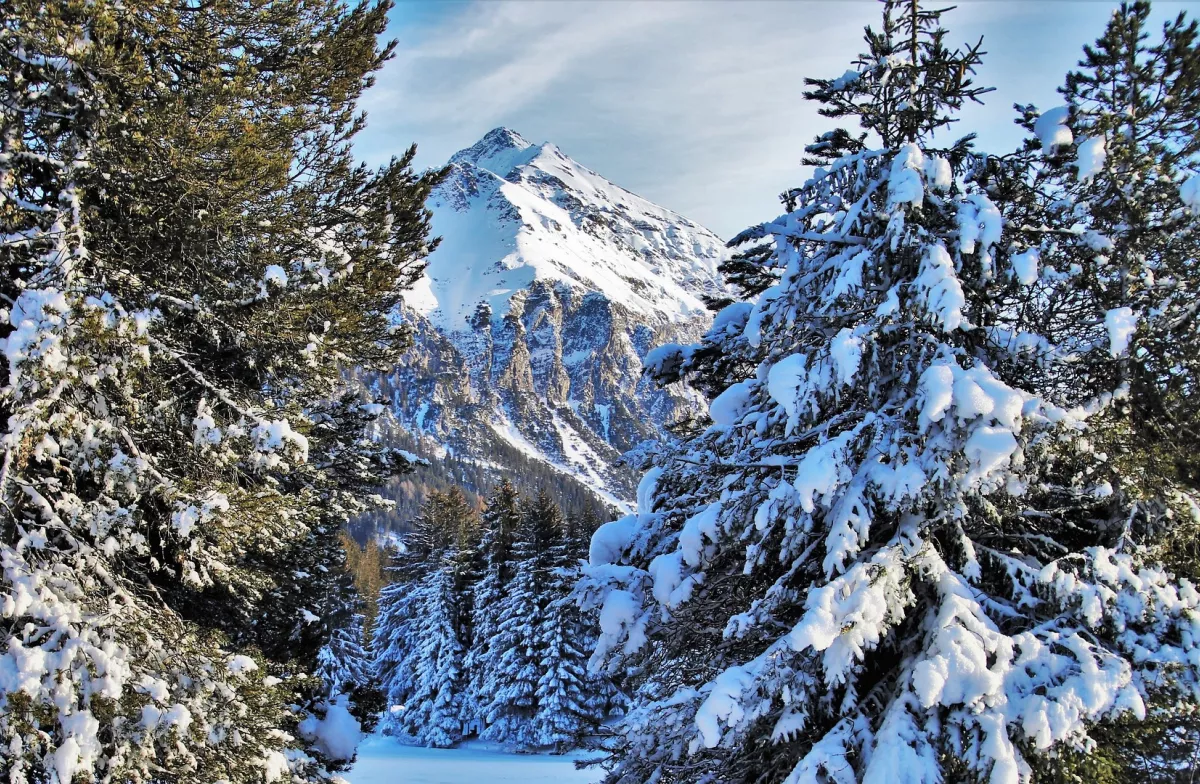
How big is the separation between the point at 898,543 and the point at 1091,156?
286 centimetres

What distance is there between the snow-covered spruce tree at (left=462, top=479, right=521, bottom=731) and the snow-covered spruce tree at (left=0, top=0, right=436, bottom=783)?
26084mm

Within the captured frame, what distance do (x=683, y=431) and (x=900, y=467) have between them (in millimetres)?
6501

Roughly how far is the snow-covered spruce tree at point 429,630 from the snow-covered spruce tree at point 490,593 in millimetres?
1463

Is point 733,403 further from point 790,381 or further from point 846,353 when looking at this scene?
point 846,353

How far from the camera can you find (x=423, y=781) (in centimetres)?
2491

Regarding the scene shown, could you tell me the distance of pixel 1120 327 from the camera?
176 inches

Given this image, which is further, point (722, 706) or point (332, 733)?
point (332, 733)

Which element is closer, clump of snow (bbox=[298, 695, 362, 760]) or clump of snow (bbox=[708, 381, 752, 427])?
clump of snow (bbox=[708, 381, 752, 427])

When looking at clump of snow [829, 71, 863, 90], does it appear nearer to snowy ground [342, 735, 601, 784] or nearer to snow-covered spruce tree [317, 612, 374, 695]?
snowy ground [342, 735, 601, 784]

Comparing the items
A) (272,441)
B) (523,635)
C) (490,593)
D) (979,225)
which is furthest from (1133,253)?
(490,593)

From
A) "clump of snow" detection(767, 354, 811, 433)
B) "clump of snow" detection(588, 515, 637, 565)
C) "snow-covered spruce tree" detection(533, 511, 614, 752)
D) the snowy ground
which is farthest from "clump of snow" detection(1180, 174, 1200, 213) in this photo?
"snow-covered spruce tree" detection(533, 511, 614, 752)

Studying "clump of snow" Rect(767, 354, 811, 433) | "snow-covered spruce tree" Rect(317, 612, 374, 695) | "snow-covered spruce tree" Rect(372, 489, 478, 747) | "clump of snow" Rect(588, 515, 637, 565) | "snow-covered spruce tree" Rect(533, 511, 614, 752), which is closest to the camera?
"clump of snow" Rect(767, 354, 811, 433)

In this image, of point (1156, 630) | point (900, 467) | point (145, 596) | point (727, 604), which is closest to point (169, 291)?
point (145, 596)

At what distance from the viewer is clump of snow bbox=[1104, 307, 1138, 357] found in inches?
175
